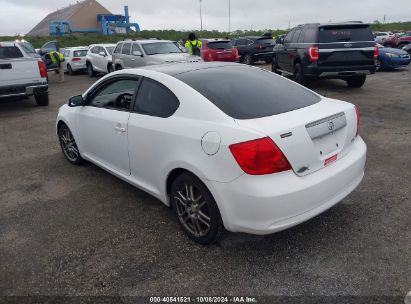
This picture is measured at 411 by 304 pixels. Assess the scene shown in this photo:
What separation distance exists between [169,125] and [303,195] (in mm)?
1319

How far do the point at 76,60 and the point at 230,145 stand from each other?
18.6m

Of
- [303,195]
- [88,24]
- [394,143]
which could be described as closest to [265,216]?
[303,195]

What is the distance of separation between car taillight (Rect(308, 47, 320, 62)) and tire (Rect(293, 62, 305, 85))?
68cm

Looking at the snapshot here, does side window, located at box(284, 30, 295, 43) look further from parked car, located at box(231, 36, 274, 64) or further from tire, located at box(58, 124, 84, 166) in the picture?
tire, located at box(58, 124, 84, 166)

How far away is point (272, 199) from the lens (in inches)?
102

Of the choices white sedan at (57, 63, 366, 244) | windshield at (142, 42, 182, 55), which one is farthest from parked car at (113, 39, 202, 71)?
white sedan at (57, 63, 366, 244)

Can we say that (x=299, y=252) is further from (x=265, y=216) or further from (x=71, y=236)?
(x=71, y=236)

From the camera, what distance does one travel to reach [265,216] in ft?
8.66

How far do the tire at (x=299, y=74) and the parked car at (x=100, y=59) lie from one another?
28.6ft

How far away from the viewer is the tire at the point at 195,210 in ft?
9.66

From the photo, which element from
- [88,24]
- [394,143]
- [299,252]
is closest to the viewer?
[299,252]

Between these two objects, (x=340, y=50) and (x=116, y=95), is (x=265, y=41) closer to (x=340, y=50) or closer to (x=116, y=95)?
(x=340, y=50)

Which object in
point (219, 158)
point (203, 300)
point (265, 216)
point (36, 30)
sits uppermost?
point (36, 30)

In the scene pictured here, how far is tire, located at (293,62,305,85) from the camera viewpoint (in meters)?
10.6
